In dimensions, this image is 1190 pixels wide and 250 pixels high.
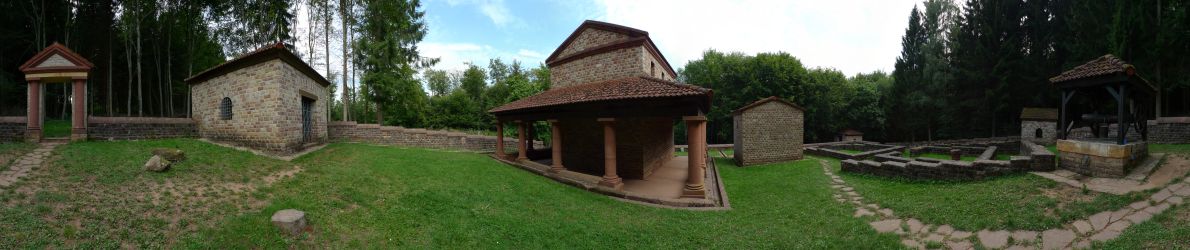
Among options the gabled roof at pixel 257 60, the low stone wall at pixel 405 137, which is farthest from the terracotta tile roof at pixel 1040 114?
the gabled roof at pixel 257 60

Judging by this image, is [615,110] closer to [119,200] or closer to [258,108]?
[119,200]

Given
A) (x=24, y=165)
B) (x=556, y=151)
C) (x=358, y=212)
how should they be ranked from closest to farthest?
(x=358, y=212) < (x=24, y=165) < (x=556, y=151)

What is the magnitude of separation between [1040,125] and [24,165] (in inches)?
1317

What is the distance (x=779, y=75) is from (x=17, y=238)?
32691 millimetres

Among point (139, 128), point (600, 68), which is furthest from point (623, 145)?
point (139, 128)

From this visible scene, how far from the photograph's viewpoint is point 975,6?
2703cm

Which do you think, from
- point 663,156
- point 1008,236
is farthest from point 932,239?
point 663,156

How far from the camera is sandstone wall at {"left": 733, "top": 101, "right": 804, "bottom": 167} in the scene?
15.9m

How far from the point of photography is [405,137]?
15625 millimetres

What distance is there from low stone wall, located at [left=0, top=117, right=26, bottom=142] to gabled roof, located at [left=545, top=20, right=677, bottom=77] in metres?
13.4

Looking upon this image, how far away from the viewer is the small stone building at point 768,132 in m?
15.9

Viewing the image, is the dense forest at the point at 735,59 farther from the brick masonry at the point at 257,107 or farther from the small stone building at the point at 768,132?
the small stone building at the point at 768,132

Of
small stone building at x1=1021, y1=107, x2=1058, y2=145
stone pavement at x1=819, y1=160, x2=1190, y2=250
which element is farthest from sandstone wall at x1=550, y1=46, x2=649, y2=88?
small stone building at x1=1021, y1=107, x2=1058, y2=145

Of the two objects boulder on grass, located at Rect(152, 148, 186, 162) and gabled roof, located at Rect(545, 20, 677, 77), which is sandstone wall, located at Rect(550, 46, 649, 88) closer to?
gabled roof, located at Rect(545, 20, 677, 77)
